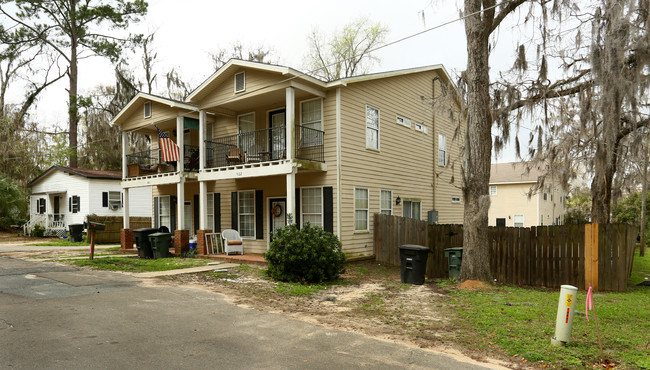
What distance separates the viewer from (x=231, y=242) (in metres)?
14.9

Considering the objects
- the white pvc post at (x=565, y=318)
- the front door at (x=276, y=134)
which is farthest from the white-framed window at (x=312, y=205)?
the white pvc post at (x=565, y=318)

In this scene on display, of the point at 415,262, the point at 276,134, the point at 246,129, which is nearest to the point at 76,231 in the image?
the point at 246,129

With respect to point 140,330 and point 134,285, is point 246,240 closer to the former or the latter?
point 134,285

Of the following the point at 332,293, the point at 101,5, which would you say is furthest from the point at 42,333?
the point at 101,5

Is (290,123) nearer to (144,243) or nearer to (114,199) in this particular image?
(144,243)

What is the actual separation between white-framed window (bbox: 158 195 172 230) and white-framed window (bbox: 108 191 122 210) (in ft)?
24.9

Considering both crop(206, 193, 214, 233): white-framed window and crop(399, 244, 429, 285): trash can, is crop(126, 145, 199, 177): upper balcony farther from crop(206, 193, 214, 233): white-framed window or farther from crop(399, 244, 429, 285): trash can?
crop(399, 244, 429, 285): trash can

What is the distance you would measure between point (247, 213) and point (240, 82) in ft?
15.1

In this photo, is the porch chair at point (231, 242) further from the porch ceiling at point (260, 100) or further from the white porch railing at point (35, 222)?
the white porch railing at point (35, 222)

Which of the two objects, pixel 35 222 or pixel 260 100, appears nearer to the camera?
pixel 260 100

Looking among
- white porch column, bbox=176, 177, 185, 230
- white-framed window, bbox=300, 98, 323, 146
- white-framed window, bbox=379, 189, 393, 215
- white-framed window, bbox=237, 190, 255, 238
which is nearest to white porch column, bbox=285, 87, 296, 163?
white-framed window, bbox=300, 98, 323, 146

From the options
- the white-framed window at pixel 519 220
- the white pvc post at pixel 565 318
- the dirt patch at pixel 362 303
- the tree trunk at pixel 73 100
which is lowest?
the white-framed window at pixel 519 220

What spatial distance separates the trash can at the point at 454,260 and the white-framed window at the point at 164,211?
1312cm

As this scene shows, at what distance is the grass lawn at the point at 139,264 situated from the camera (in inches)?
489
